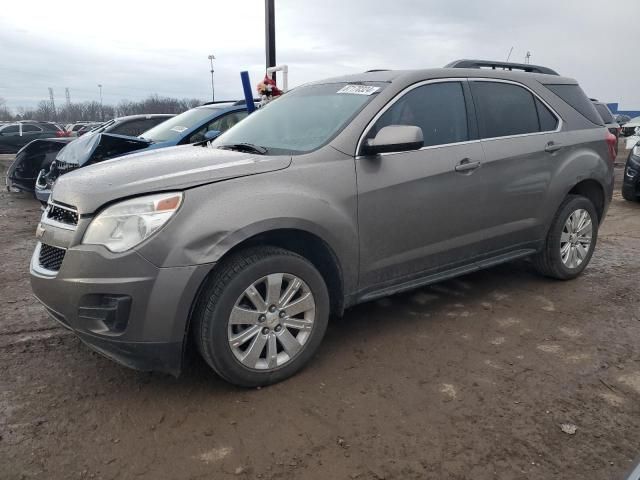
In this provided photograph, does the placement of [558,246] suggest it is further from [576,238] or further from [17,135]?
[17,135]

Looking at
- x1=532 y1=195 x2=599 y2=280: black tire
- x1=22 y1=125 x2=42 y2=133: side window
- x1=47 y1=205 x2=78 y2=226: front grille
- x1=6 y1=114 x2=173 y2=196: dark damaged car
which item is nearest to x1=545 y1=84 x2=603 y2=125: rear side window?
x1=532 y1=195 x2=599 y2=280: black tire

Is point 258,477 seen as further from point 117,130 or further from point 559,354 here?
point 117,130

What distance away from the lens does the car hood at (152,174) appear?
2.67 metres

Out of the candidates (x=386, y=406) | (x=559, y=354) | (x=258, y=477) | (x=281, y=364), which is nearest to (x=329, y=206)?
(x=281, y=364)

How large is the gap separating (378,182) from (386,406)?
1317 millimetres

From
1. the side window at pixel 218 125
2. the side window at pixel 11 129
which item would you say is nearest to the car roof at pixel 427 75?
the side window at pixel 218 125

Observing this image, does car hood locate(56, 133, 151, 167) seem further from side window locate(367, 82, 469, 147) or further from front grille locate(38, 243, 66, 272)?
side window locate(367, 82, 469, 147)

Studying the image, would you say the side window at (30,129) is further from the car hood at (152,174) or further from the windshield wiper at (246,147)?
the car hood at (152,174)

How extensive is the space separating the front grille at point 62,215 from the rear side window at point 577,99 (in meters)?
3.79

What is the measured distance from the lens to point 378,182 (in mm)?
3271

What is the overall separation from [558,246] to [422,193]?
177 centimetres

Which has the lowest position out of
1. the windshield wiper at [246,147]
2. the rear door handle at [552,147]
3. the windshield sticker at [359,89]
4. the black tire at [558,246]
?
the black tire at [558,246]

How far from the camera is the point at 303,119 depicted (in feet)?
12.0

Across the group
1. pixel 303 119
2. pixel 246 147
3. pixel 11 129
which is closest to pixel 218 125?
pixel 303 119
